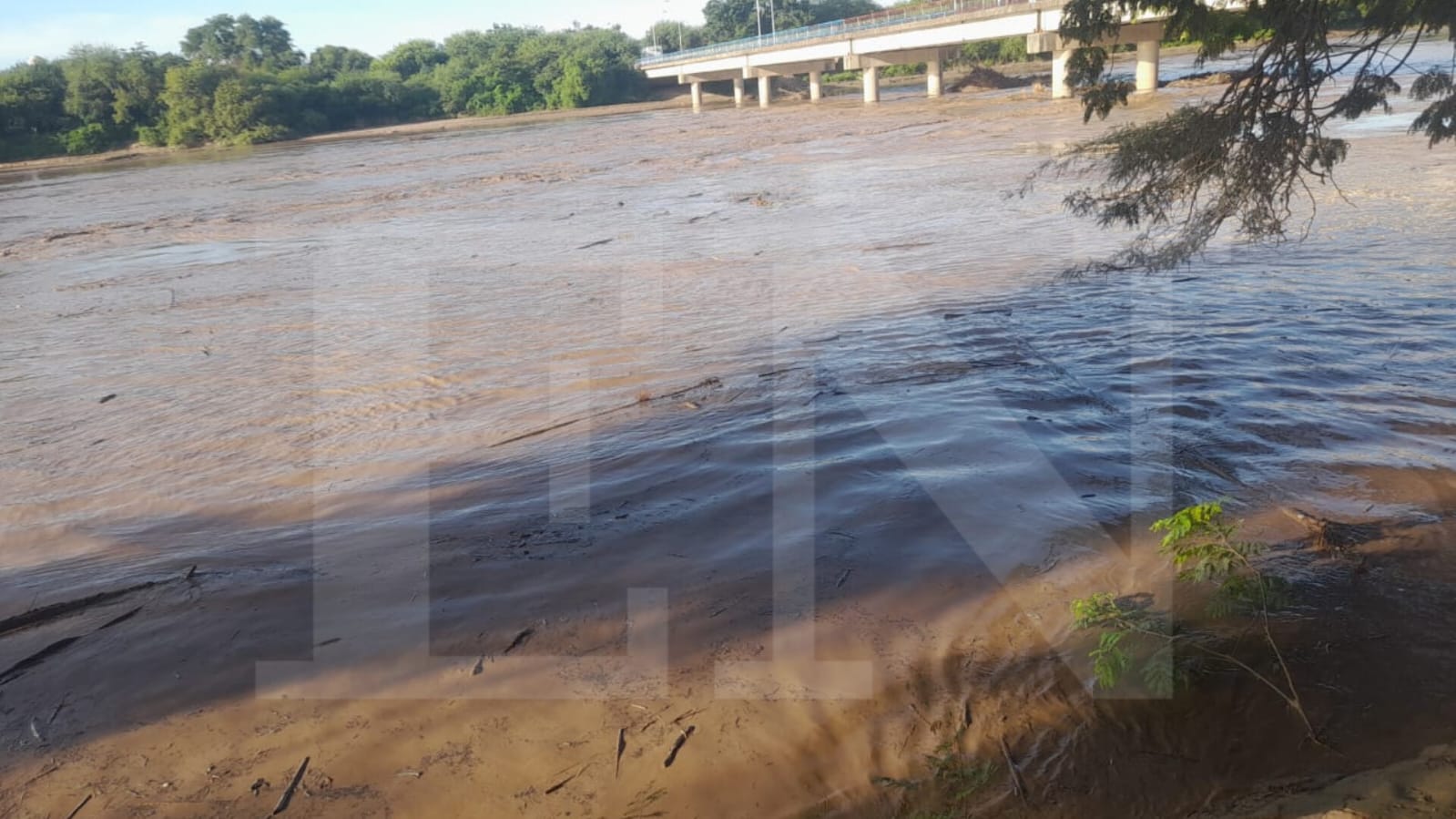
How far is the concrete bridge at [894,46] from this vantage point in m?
41.1

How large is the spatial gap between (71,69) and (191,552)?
281 ft

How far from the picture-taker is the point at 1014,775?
3773 mm

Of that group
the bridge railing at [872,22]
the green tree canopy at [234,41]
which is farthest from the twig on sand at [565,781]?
the green tree canopy at [234,41]

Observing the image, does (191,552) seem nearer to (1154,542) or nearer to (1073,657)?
(1073,657)

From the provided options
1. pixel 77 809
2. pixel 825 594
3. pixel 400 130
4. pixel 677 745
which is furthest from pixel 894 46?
pixel 77 809

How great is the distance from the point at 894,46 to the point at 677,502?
51.0 metres

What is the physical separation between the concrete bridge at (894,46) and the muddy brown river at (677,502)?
24.1 m

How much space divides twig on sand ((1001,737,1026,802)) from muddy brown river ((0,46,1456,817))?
1.6 inches

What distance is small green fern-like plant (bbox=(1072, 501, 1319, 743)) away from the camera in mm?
4039

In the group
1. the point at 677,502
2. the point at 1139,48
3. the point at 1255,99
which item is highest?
the point at 1139,48

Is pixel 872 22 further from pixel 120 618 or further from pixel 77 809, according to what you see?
pixel 77 809

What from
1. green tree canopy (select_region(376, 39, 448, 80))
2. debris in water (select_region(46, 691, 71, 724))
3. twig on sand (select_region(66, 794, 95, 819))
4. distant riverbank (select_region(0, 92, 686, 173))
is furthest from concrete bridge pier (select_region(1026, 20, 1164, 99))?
green tree canopy (select_region(376, 39, 448, 80))

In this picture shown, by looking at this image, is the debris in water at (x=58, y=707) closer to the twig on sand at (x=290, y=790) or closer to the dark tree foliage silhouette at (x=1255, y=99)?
the twig on sand at (x=290, y=790)

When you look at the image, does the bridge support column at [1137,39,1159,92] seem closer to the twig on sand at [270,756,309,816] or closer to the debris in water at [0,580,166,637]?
the debris in water at [0,580,166,637]
